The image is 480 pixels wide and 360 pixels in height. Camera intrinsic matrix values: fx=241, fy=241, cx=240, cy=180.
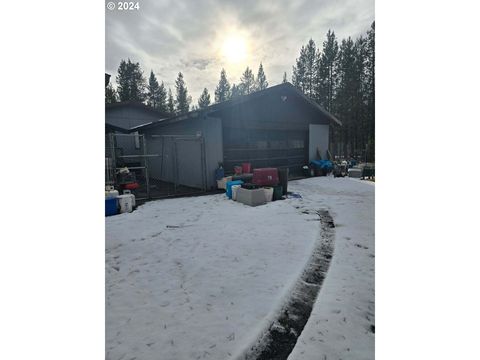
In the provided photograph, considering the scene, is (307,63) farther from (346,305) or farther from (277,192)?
(346,305)

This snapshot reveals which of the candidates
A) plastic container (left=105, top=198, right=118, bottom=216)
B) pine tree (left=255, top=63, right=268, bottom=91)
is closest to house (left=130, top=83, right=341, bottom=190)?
pine tree (left=255, top=63, right=268, bottom=91)

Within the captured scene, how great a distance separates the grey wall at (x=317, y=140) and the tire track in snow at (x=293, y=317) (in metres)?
8.92

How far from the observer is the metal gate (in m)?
6.93

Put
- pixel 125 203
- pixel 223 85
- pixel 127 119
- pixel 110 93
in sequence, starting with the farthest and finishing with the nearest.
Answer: pixel 127 119
pixel 110 93
pixel 223 85
pixel 125 203

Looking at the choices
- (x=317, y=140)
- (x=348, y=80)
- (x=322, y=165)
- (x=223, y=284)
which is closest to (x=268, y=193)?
(x=348, y=80)

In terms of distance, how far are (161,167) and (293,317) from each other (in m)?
9.67

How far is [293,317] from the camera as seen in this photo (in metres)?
1.93

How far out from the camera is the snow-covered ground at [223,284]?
169cm

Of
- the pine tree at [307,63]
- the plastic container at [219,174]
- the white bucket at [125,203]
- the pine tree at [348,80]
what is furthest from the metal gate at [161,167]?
the pine tree at [348,80]

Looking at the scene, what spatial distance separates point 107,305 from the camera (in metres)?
2.16

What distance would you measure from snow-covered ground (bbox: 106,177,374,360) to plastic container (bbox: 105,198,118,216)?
324 mm

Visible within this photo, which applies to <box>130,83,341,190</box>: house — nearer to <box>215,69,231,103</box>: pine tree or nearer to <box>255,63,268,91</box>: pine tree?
<box>215,69,231,103</box>: pine tree
